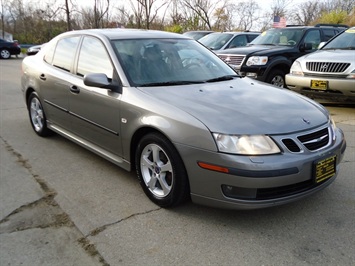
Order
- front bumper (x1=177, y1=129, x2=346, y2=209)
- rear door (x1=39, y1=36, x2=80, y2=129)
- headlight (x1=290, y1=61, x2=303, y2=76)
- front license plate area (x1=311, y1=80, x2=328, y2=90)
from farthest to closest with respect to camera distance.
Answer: headlight (x1=290, y1=61, x2=303, y2=76)
front license plate area (x1=311, y1=80, x2=328, y2=90)
rear door (x1=39, y1=36, x2=80, y2=129)
front bumper (x1=177, y1=129, x2=346, y2=209)

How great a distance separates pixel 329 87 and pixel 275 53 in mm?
1979

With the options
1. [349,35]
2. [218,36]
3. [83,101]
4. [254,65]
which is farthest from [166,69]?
[218,36]

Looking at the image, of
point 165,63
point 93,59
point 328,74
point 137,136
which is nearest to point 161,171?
point 137,136

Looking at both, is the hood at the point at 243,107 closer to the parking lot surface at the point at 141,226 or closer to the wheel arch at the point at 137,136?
the wheel arch at the point at 137,136

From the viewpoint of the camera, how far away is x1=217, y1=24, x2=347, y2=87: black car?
7953 mm

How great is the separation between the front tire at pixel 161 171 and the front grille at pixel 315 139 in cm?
97

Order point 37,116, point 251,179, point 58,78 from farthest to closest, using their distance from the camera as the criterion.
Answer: point 37,116 < point 58,78 < point 251,179

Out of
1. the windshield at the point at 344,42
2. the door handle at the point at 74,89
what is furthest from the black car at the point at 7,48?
the door handle at the point at 74,89

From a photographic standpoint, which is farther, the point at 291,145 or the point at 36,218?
the point at 36,218

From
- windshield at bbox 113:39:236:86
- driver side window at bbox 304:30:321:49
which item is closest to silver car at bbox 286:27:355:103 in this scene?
driver side window at bbox 304:30:321:49

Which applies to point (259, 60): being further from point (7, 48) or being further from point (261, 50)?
point (7, 48)

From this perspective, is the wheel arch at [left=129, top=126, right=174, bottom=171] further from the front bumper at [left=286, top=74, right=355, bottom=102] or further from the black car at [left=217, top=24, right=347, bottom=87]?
the black car at [left=217, top=24, right=347, bottom=87]

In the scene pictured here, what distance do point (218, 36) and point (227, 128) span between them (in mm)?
10119

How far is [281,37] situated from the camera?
9.19m
